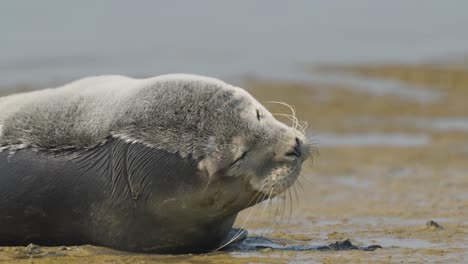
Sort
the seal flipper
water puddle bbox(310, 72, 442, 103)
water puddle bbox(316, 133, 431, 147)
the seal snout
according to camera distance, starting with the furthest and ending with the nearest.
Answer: water puddle bbox(310, 72, 442, 103) < water puddle bbox(316, 133, 431, 147) < the seal flipper < the seal snout

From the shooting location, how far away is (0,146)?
6.98m

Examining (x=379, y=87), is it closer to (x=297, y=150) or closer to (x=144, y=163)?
(x=297, y=150)

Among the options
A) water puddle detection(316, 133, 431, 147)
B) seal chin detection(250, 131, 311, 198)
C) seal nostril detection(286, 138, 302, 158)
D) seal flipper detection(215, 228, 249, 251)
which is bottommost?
seal flipper detection(215, 228, 249, 251)

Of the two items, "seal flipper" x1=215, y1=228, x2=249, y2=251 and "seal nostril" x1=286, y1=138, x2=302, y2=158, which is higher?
"seal nostril" x1=286, y1=138, x2=302, y2=158

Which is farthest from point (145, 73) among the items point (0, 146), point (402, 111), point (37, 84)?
point (0, 146)

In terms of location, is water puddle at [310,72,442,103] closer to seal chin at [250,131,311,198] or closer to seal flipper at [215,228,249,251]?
seal flipper at [215,228,249,251]

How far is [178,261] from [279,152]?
87 centimetres

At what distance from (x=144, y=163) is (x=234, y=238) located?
0.90 metres

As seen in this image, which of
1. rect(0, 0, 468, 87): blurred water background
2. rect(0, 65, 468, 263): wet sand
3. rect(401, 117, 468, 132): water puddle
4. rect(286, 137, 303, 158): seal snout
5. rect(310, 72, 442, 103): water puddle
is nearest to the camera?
rect(286, 137, 303, 158): seal snout

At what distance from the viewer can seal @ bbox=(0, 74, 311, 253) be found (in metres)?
6.75

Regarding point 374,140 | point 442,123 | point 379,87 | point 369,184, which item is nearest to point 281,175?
point 369,184

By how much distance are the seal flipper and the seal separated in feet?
0.88

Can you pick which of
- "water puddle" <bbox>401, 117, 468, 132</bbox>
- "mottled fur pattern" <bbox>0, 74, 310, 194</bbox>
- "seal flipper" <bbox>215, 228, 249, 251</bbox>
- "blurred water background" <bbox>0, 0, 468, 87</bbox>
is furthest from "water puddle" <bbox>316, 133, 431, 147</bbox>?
"mottled fur pattern" <bbox>0, 74, 310, 194</bbox>

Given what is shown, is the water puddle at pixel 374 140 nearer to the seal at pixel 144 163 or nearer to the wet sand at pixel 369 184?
the wet sand at pixel 369 184
